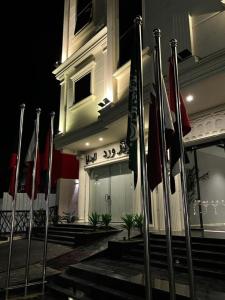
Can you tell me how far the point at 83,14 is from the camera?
16438 millimetres

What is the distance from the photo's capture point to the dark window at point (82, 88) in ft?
48.5

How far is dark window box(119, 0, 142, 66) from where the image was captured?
11.9 meters

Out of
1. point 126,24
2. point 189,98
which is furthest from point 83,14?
point 189,98

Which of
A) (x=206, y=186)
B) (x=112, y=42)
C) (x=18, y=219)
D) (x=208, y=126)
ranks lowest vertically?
(x=18, y=219)

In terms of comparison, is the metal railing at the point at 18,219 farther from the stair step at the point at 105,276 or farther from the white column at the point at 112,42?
the stair step at the point at 105,276

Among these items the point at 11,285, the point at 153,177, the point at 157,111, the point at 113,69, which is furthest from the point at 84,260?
the point at 113,69

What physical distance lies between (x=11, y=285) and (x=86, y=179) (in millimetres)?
8589

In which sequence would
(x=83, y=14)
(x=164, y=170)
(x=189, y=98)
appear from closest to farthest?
1. (x=164, y=170)
2. (x=189, y=98)
3. (x=83, y=14)

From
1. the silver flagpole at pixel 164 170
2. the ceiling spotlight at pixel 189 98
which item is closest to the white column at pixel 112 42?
the ceiling spotlight at pixel 189 98

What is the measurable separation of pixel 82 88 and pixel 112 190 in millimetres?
6092

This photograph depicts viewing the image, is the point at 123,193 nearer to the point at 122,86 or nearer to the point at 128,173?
the point at 128,173

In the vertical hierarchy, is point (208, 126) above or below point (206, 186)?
above

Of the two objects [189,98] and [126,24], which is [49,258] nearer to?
[189,98]

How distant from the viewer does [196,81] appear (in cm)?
740
